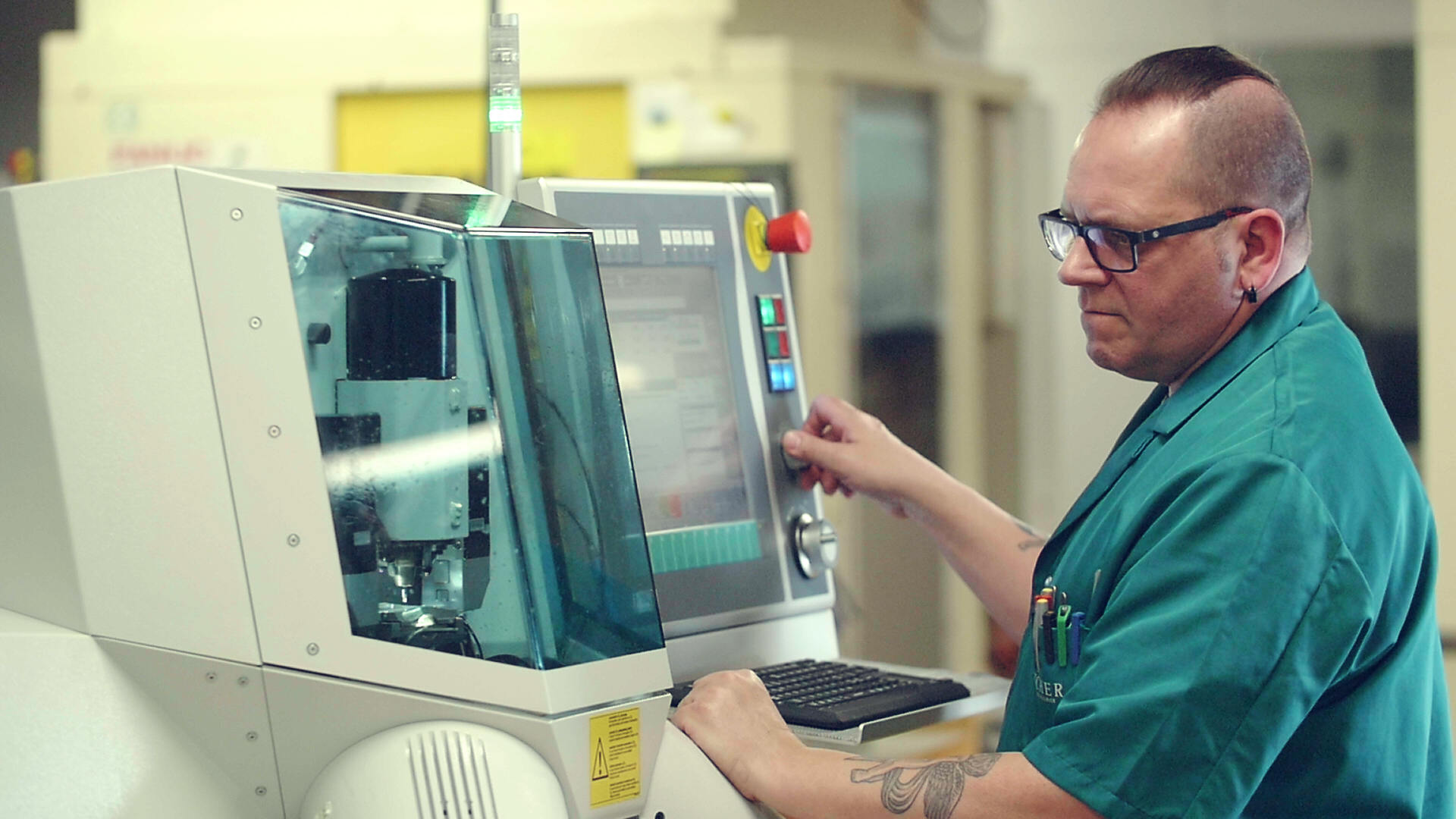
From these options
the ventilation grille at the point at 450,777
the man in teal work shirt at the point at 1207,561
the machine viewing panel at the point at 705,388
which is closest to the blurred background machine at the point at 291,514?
the ventilation grille at the point at 450,777

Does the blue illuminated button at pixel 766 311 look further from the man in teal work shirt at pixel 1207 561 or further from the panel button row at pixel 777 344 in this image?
the man in teal work shirt at pixel 1207 561

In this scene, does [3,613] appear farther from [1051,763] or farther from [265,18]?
[265,18]

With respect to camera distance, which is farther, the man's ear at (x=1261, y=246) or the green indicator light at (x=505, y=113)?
the green indicator light at (x=505, y=113)

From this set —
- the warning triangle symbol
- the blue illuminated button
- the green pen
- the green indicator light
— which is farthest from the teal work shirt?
the green indicator light

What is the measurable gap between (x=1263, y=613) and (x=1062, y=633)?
21 centimetres

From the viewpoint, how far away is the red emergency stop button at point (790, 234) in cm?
158

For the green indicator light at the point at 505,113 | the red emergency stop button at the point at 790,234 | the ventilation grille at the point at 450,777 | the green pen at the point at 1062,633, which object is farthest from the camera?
the red emergency stop button at the point at 790,234

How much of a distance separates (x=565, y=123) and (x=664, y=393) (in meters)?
1.85

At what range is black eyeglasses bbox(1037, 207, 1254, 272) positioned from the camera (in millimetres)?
1109

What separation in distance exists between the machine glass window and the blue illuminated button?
2.02ft

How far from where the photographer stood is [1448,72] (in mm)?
2891

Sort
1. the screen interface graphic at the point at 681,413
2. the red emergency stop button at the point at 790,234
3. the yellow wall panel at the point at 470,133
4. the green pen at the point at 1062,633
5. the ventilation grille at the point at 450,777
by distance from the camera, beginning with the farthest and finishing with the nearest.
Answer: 1. the yellow wall panel at the point at 470,133
2. the red emergency stop button at the point at 790,234
3. the screen interface graphic at the point at 681,413
4. the green pen at the point at 1062,633
5. the ventilation grille at the point at 450,777

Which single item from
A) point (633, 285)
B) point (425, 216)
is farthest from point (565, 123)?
point (425, 216)

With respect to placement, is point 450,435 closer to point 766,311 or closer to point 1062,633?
point 1062,633
